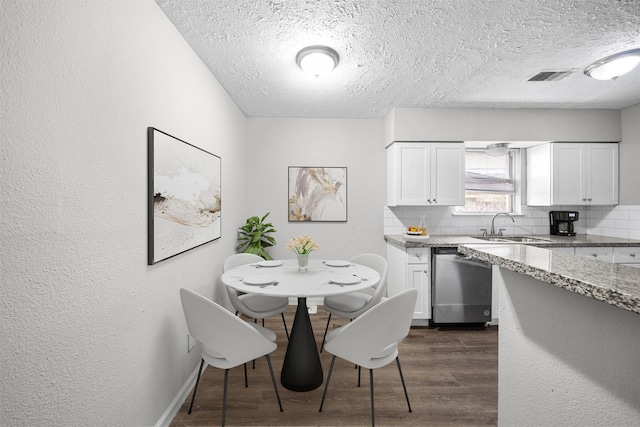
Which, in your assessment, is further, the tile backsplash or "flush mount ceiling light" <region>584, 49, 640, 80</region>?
the tile backsplash

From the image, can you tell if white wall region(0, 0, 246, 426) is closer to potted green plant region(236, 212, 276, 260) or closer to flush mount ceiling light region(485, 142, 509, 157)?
potted green plant region(236, 212, 276, 260)

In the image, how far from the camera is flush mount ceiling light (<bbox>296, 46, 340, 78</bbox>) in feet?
6.94

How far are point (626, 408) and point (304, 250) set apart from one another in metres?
1.81

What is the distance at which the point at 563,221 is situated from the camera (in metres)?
3.64

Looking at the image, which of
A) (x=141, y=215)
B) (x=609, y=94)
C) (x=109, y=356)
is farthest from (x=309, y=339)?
(x=609, y=94)

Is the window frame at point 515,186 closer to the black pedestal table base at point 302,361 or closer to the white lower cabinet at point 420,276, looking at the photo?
the white lower cabinet at point 420,276

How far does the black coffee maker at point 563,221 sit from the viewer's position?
3579 millimetres

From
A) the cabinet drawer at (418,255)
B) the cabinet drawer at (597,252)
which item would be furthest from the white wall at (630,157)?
the cabinet drawer at (418,255)

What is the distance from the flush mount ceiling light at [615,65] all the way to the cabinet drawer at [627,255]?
1869 millimetres

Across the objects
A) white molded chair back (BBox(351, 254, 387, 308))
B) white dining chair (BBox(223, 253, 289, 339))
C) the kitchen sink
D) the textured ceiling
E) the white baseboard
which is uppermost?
the textured ceiling

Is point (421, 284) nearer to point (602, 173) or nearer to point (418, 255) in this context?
point (418, 255)

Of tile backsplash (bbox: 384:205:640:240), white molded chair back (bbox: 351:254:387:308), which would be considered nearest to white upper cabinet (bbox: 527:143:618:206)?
tile backsplash (bbox: 384:205:640:240)

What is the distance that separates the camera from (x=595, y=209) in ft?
12.2

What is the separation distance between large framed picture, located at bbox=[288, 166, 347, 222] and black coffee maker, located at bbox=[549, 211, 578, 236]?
2.71 metres
